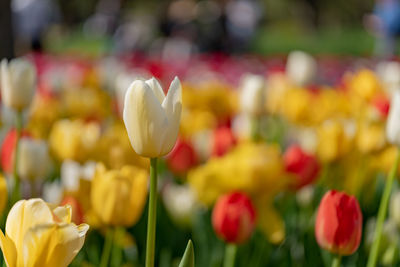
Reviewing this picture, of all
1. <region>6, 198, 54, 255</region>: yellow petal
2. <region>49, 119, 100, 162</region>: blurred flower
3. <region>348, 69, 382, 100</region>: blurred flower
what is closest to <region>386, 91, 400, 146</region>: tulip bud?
<region>6, 198, 54, 255</region>: yellow petal

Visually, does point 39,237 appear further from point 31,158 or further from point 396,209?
point 396,209

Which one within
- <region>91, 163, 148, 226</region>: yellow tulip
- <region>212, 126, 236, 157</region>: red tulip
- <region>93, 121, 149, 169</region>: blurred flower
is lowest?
<region>212, 126, 236, 157</region>: red tulip

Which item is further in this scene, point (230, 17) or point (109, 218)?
point (230, 17)

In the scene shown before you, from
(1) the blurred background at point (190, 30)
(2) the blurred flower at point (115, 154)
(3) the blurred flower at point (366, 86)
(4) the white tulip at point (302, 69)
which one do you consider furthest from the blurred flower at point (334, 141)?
(1) the blurred background at point (190, 30)

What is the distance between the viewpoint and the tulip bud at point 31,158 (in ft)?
5.26

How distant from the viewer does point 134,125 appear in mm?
957

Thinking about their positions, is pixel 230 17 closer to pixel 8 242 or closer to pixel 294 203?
pixel 294 203

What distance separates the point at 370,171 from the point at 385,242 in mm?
522

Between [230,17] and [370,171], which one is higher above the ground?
[370,171]

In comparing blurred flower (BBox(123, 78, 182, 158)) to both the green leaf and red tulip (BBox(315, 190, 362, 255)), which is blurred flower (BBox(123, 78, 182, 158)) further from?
red tulip (BBox(315, 190, 362, 255))

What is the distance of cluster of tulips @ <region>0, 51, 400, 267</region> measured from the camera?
95 centimetres

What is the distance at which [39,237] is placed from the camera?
2.64 ft

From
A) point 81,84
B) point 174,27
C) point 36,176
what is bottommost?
point 174,27

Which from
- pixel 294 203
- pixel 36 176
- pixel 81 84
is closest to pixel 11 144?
pixel 36 176
